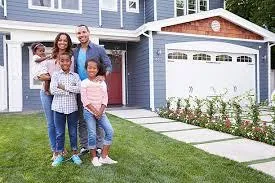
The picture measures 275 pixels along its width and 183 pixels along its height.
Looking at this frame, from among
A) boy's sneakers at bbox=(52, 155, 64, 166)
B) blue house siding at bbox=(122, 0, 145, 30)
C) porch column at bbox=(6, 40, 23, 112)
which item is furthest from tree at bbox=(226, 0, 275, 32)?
boy's sneakers at bbox=(52, 155, 64, 166)

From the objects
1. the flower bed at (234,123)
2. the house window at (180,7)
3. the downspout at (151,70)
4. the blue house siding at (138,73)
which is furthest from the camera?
the house window at (180,7)

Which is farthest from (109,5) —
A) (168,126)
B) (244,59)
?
(168,126)

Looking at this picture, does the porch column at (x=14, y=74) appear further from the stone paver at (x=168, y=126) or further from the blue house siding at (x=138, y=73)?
the stone paver at (x=168, y=126)

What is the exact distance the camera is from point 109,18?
43.6ft

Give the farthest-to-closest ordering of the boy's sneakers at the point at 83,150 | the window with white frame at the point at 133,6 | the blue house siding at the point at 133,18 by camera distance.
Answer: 1. the window with white frame at the point at 133,6
2. the blue house siding at the point at 133,18
3. the boy's sneakers at the point at 83,150

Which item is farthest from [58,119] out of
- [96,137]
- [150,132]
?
[150,132]

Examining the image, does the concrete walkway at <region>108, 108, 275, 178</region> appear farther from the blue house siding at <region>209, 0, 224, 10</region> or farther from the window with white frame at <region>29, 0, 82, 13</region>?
the blue house siding at <region>209, 0, 224, 10</region>

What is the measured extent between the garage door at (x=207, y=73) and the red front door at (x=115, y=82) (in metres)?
2.71

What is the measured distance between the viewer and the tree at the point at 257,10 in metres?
17.2

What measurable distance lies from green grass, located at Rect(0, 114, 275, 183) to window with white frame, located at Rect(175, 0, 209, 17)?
31.5ft

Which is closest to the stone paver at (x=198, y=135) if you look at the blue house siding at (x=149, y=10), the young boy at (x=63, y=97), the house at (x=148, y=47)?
the young boy at (x=63, y=97)

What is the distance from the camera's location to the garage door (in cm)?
1175

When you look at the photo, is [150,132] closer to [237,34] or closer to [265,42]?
[237,34]

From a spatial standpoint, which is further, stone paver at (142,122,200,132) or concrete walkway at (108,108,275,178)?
stone paver at (142,122,200,132)
